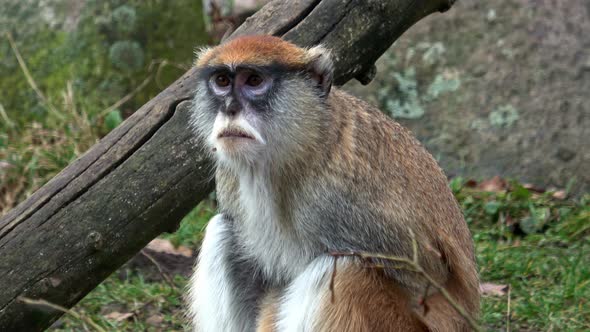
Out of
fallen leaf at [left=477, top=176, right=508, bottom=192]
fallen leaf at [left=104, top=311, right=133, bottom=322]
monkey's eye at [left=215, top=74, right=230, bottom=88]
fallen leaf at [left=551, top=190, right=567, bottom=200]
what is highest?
monkey's eye at [left=215, top=74, right=230, bottom=88]

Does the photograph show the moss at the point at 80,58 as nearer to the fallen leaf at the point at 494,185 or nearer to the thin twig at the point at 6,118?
the thin twig at the point at 6,118

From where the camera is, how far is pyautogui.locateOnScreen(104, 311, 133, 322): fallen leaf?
18.7 feet

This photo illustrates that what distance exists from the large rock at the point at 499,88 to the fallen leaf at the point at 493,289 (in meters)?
1.66

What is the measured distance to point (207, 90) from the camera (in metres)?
4.48

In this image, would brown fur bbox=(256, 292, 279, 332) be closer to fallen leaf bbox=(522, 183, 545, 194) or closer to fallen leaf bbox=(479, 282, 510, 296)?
fallen leaf bbox=(479, 282, 510, 296)

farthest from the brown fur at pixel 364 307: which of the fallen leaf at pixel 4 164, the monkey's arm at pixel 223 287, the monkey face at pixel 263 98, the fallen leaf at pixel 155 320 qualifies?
the fallen leaf at pixel 4 164

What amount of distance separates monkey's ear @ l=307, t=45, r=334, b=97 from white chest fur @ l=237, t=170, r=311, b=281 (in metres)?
0.49

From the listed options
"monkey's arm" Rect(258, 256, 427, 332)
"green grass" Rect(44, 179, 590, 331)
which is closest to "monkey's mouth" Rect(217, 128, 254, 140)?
"monkey's arm" Rect(258, 256, 427, 332)

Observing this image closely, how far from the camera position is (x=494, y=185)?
7.34 m

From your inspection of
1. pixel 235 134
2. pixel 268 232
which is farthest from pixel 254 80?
pixel 268 232

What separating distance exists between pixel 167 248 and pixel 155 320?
87 cm

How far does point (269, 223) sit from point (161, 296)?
1.70 m

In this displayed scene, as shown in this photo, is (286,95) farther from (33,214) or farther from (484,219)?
(484,219)

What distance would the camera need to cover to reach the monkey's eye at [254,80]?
4.22m
